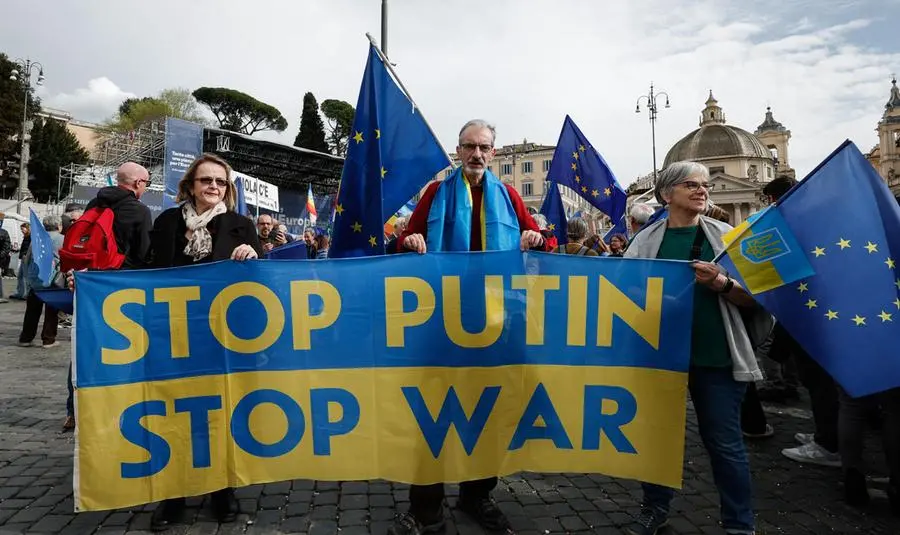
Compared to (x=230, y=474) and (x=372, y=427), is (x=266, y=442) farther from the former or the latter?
(x=372, y=427)

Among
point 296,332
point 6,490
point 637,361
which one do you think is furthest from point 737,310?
point 6,490

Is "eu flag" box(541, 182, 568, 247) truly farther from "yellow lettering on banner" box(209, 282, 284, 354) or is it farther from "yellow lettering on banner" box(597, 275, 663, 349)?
"yellow lettering on banner" box(209, 282, 284, 354)

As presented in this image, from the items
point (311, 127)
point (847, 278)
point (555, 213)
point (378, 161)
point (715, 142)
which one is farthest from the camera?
point (715, 142)

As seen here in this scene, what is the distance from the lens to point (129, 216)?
415cm

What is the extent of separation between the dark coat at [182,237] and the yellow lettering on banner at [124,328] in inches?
10.7

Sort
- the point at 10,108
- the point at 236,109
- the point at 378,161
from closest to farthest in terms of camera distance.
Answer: the point at 378,161, the point at 10,108, the point at 236,109

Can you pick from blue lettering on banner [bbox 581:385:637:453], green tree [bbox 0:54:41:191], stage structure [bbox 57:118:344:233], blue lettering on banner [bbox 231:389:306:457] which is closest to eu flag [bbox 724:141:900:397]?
blue lettering on banner [bbox 581:385:637:453]

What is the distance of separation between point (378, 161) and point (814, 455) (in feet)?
12.7

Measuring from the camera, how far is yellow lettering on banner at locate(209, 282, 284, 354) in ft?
9.76

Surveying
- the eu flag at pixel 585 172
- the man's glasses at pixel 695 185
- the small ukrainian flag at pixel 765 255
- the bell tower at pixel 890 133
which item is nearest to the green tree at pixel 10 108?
the eu flag at pixel 585 172

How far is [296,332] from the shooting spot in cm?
299

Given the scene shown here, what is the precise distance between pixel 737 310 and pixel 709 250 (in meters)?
0.34

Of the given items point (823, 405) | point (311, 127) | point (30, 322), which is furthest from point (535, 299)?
point (311, 127)

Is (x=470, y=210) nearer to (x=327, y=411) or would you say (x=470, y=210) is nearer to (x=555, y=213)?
(x=327, y=411)
